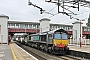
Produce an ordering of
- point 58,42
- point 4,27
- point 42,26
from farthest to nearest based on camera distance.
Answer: point 42,26 → point 4,27 → point 58,42

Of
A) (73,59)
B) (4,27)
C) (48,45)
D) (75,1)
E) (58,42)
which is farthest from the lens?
(4,27)

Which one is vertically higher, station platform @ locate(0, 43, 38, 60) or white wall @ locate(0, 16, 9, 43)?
white wall @ locate(0, 16, 9, 43)

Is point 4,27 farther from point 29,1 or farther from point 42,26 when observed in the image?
point 29,1

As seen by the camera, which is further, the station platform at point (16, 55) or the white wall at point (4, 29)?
the white wall at point (4, 29)

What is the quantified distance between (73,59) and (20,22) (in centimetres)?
Answer: 6553

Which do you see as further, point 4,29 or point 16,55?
point 4,29

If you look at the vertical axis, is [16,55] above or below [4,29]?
below

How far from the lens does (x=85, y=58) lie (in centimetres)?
2048

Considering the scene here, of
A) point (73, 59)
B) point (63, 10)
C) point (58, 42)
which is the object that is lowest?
point (73, 59)

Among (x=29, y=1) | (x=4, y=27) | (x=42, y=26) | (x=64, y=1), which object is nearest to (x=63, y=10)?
(x=64, y=1)

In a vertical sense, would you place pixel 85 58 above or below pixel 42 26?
below

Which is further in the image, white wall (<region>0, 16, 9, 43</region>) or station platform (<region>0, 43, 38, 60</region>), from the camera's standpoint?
white wall (<region>0, 16, 9, 43</region>)

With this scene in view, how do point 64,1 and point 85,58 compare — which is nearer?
point 64,1

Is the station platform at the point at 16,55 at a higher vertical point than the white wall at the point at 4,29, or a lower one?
lower
